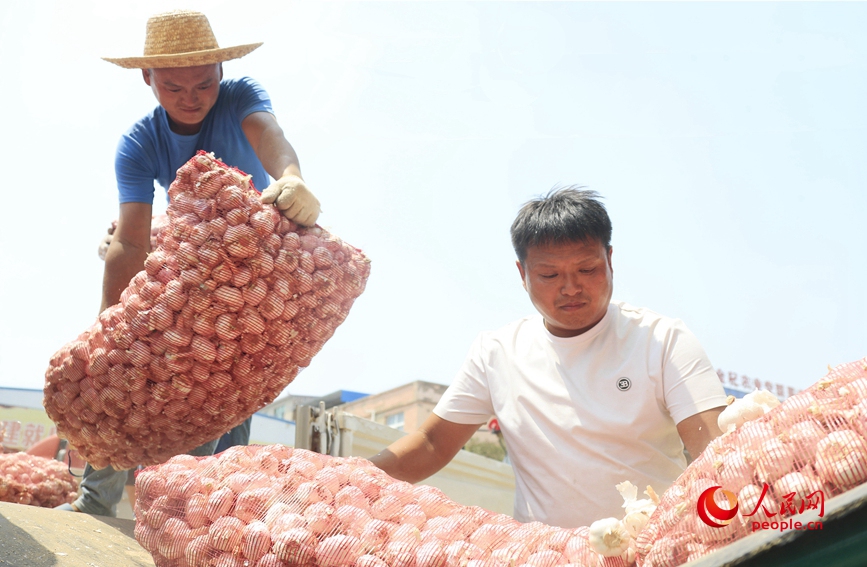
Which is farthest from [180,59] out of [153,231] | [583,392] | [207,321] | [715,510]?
[715,510]

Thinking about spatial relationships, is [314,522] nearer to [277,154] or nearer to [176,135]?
[277,154]

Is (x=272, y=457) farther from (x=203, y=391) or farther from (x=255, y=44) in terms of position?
(x=255, y=44)

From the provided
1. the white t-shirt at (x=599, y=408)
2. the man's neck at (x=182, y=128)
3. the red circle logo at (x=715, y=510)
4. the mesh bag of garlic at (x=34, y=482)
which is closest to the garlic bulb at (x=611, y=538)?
the red circle logo at (x=715, y=510)

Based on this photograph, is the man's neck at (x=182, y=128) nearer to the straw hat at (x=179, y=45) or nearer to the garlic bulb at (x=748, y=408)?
the straw hat at (x=179, y=45)

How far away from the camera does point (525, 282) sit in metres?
2.28

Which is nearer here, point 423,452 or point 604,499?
point 604,499

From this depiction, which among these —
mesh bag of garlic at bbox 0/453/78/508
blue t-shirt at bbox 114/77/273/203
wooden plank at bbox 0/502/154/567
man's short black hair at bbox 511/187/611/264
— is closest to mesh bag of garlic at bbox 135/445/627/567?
wooden plank at bbox 0/502/154/567

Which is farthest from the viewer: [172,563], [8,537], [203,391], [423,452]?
A: [423,452]

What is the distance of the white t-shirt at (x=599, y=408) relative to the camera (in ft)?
6.66

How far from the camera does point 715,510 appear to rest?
42.6 inches

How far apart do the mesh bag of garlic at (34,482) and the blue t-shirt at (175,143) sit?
1.06m

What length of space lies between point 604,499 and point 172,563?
1.06m

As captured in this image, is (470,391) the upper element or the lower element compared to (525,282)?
lower

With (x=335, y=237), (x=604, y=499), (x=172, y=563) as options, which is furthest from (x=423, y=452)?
(x=172, y=563)
